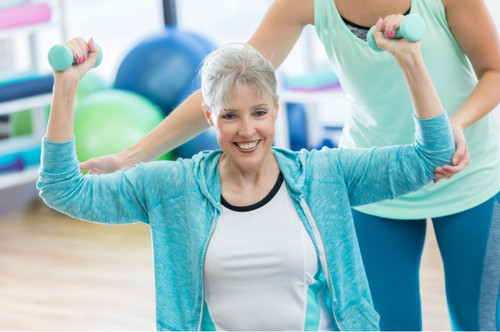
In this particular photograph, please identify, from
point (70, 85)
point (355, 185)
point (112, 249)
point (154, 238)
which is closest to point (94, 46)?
point (70, 85)

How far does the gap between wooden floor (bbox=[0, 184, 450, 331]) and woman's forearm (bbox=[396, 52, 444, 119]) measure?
5.20ft

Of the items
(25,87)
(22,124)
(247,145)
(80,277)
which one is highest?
(247,145)

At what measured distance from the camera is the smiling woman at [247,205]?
4.97 feet

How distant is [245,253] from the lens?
1.52 metres

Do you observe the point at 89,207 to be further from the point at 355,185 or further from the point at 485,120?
the point at 485,120

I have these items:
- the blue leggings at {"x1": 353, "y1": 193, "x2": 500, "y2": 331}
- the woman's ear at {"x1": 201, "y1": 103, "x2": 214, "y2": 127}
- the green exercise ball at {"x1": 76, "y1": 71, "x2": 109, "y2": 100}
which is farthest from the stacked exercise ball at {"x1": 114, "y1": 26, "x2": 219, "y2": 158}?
the woman's ear at {"x1": 201, "y1": 103, "x2": 214, "y2": 127}

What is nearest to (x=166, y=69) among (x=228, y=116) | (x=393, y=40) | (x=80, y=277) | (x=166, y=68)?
(x=166, y=68)

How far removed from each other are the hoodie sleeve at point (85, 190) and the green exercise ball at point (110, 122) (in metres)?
2.71

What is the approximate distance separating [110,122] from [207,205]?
294 centimetres

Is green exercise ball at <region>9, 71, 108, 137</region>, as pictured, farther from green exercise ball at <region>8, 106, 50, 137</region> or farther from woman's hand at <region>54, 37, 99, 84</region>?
woman's hand at <region>54, 37, 99, 84</region>

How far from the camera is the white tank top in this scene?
5.00ft

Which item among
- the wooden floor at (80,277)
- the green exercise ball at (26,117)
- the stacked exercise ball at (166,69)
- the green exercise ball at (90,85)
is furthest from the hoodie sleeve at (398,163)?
the green exercise ball at (26,117)

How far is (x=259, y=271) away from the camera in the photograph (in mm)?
1522

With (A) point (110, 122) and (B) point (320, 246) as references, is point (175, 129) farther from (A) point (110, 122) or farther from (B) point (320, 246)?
(A) point (110, 122)
